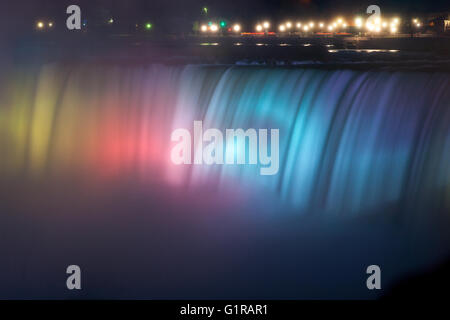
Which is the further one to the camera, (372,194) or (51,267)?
(51,267)

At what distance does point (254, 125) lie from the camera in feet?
37.9

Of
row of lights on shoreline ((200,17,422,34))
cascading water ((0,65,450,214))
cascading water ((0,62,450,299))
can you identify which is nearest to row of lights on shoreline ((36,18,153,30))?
row of lights on shoreline ((200,17,422,34))

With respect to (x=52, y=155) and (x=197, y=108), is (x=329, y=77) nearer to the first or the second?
(x=197, y=108)

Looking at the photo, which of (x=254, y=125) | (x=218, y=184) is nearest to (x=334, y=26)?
(x=254, y=125)

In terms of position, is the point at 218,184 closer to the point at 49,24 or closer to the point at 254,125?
the point at 254,125

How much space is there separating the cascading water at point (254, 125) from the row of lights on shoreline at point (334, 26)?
14.9 meters

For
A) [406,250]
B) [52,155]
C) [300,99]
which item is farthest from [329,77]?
[52,155]

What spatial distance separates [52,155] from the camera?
503 inches

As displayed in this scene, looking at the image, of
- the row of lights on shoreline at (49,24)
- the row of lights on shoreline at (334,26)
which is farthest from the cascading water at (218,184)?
the row of lights on shoreline at (49,24)

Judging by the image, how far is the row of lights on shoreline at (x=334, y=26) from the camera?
88.2ft

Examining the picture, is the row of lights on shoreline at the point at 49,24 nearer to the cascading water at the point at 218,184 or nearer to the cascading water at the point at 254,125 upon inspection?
the cascading water at the point at 254,125

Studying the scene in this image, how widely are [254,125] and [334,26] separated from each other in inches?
838
